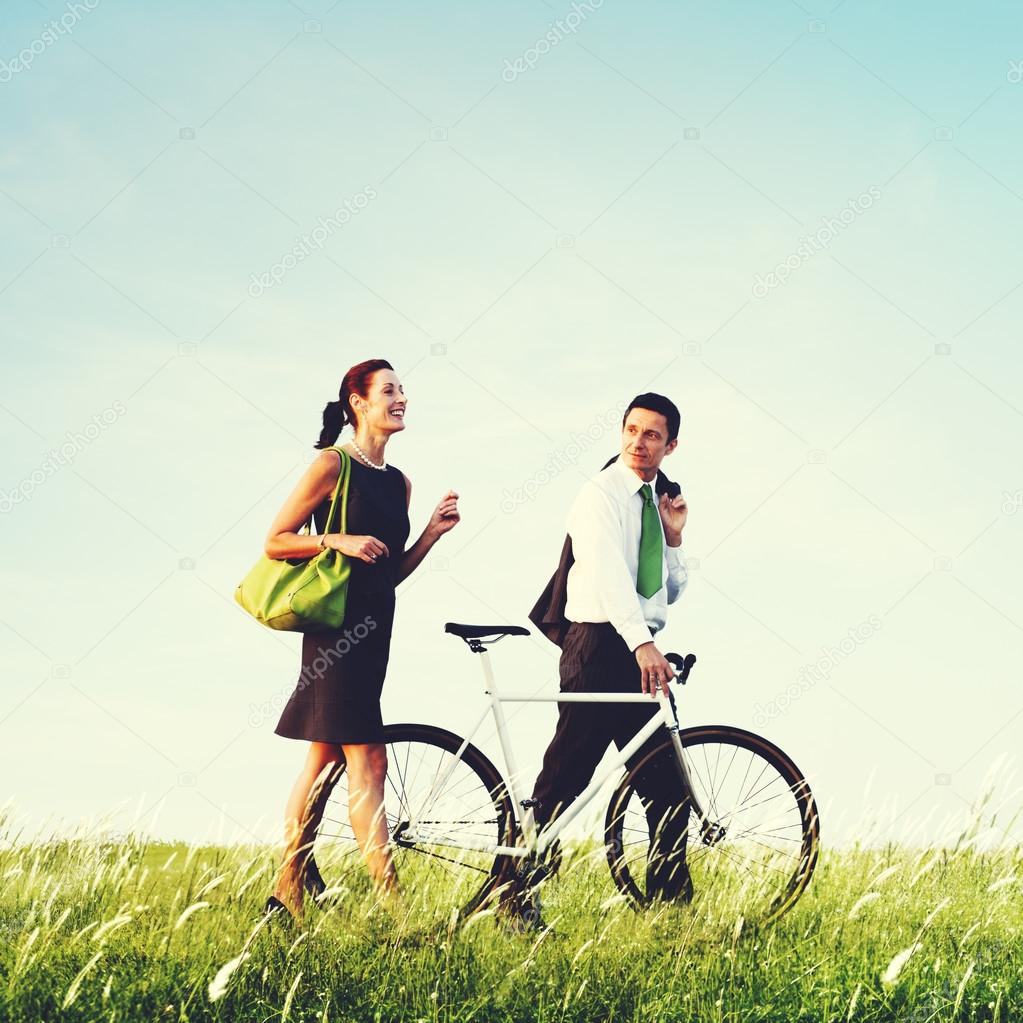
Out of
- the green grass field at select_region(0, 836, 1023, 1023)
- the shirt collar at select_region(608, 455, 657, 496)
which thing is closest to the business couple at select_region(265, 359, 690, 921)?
the shirt collar at select_region(608, 455, 657, 496)

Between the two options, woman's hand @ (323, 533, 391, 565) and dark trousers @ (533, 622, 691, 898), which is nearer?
woman's hand @ (323, 533, 391, 565)

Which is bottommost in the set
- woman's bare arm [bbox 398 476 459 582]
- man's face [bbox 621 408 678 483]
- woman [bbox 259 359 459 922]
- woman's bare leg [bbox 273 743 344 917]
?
woman's bare leg [bbox 273 743 344 917]

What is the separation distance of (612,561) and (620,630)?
37 cm

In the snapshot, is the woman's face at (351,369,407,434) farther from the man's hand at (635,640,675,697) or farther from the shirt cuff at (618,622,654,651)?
the man's hand at (635,640,675,697)

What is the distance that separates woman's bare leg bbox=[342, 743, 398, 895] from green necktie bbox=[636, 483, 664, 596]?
165cm

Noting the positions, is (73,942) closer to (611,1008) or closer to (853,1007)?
(611,1008)

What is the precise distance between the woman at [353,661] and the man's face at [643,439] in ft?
4.07

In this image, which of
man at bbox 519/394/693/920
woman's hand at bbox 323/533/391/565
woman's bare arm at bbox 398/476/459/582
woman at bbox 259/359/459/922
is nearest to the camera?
woman's hand at bbox 323/533/391/565

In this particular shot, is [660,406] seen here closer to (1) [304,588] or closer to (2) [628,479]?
(2) [628,479]

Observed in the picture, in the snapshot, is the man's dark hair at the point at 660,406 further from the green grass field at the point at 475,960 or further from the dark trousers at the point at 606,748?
the green grass field at the point at 475,960

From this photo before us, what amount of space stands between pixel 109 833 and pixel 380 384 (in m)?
3.21

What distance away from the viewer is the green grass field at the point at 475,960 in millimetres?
4844

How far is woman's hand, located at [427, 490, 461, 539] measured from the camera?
20.4 feet

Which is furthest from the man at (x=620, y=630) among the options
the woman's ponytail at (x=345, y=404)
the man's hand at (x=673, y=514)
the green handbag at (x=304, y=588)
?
the woman's ponytail at (x=345, y=404)
